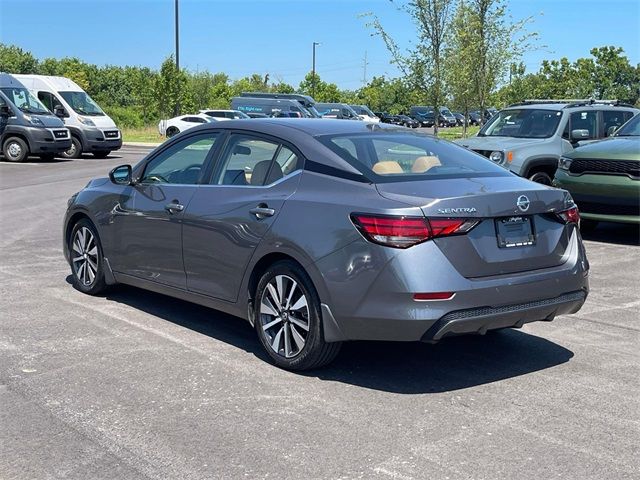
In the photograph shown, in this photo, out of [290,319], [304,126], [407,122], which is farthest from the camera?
[407,122]

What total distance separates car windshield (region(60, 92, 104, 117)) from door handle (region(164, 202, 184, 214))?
22228 millimetres

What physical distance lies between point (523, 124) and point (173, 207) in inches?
355

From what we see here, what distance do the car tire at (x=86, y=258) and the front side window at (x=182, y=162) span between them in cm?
87

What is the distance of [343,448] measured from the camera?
4090 millimetres

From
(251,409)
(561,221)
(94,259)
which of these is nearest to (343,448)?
(251,409)

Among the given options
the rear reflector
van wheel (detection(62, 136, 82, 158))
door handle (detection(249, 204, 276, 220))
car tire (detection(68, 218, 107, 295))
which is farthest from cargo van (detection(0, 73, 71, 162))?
the rear reflector

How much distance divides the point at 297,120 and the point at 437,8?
67.1 ft

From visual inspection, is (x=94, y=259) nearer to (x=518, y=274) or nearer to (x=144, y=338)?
(x=144, y=338)

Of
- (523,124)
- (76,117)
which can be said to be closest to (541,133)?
(523,124)

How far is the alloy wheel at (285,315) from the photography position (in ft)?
17.1

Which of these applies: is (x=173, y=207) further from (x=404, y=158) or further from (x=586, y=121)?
(x=586, y=121)

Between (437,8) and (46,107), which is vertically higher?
(437,8)

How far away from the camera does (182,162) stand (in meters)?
6.56

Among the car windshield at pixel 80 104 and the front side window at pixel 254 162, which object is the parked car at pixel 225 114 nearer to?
the car windshield at pixel 80 104
